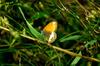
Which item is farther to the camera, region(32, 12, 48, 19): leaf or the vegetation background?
region(32, 12, 48, 19): leaf

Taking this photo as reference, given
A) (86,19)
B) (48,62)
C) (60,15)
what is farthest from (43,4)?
(48,62)

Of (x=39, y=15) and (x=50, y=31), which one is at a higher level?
(x=39, y=15)

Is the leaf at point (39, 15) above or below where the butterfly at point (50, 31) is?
above

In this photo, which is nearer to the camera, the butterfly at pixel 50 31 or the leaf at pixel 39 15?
the butterfly at pixel 50 31

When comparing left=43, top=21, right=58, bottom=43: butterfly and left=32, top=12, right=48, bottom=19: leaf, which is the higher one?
left=32, top=12, right=48, bottom=19: leaf

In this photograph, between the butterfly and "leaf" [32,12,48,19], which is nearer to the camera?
the butterfly
